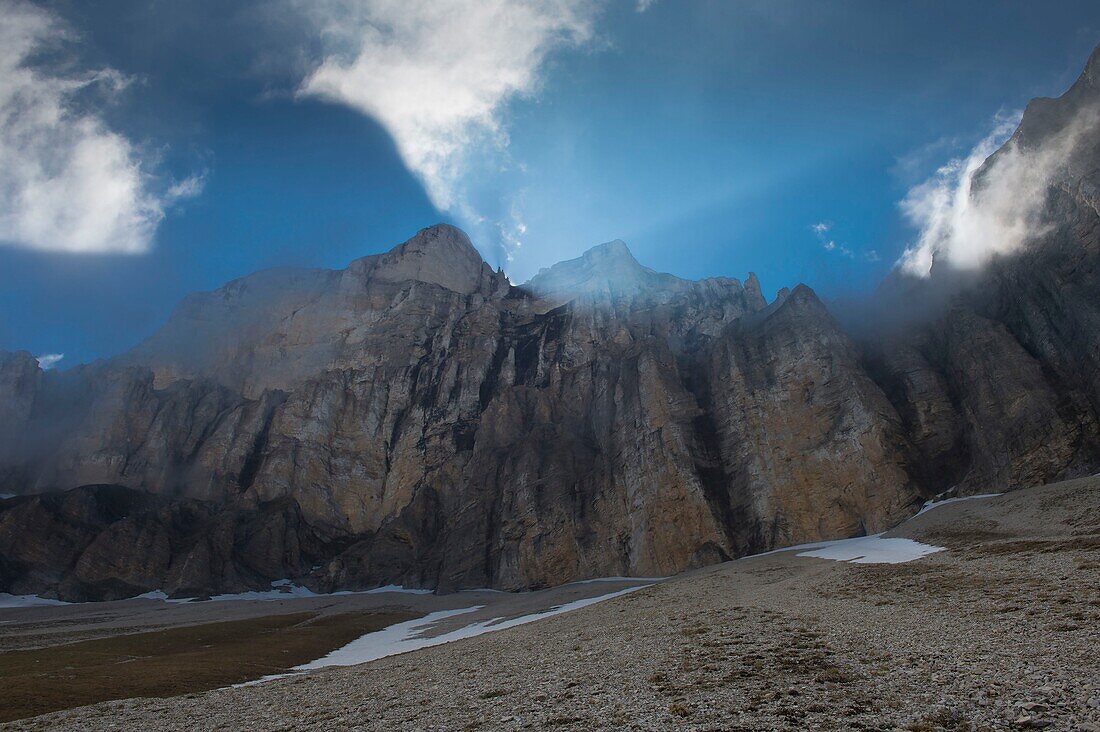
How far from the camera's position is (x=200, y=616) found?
81.4 metres

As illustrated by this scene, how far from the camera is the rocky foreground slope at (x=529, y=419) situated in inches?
2943

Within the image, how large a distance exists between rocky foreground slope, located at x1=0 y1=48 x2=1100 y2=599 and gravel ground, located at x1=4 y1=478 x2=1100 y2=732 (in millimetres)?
46183

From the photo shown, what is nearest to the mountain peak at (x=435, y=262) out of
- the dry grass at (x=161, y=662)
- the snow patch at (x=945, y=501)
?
the dry grass at (x=161, y=662)

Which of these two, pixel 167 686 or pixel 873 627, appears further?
pixel 167 686

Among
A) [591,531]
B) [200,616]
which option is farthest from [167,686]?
[591,531]

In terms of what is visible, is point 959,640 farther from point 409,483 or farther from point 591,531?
point 409,483

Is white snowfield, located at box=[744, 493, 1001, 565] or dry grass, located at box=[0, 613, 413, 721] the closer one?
dry grass, located at box=[0, 613, 413, 721]

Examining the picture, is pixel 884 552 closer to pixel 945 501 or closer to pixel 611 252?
pixel 945 501

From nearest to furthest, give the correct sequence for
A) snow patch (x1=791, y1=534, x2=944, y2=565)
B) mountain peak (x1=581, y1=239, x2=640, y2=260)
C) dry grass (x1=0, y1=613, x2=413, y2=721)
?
dry grass (x1=0, y1=613, x2=413, y2=721), snow patch (x1=791, y1=534, x2=944, y2=565), mountain peak (x1=581, y1=239, x2=640, y2=260)

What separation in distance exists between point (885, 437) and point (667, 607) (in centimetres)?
5450

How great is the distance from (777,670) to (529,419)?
361 ft

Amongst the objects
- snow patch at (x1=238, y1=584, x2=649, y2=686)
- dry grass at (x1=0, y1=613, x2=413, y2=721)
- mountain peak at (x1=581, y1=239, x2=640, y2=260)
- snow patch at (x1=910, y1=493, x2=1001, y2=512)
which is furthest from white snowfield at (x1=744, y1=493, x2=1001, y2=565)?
mountain peak at (x1=581, y1=239, x2=640, y2=260)

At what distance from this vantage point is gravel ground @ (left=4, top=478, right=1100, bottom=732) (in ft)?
39.2

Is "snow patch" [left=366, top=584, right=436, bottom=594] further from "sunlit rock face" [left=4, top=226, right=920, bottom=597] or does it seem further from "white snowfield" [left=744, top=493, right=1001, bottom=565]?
"white snowfield" [left=744, top=493, right=1001, bottom=565]
